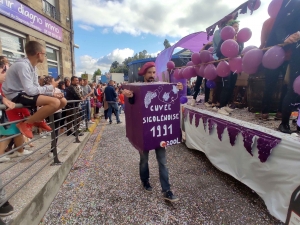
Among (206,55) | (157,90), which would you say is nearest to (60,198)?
(157,90)

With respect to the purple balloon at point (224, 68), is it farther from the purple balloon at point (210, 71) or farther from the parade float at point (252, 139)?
the purple balloon at point (210, 71)

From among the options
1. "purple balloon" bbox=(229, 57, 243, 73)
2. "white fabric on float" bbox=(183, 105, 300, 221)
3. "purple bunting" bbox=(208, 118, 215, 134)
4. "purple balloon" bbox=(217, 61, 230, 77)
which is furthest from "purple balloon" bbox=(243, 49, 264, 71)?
"purple bunting" bbox=(208, 118, 215, 134)

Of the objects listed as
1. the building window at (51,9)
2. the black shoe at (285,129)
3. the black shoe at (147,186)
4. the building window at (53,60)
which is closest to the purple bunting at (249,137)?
the black shoe at (285,129)

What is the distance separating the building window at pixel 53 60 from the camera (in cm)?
894

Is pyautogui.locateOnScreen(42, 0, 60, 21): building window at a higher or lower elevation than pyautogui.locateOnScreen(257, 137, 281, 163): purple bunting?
higher

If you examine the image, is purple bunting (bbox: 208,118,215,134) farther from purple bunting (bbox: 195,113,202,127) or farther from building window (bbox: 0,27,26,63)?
building window (bbox: 0,27,26,63)

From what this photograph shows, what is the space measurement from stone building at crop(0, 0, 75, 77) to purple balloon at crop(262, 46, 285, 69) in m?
7.18

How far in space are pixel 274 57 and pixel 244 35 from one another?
1.51 meters

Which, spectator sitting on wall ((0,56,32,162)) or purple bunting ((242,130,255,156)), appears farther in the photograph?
purple bunting ((242,130,255,156))

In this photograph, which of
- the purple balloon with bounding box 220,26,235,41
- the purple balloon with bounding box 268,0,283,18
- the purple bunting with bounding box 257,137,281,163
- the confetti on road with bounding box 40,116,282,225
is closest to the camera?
the purple bunting with bounding box 257,137,281,163

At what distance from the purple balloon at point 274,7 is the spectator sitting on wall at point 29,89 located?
10.5 ft

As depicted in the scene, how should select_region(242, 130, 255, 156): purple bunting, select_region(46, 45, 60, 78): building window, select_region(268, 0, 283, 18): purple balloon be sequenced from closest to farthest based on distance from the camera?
select_region(242, 130, 255, 156): purple bunting, select_region(268, 0, 283, 18): purple balloon, select_region(46, 45, 60, 78): building window

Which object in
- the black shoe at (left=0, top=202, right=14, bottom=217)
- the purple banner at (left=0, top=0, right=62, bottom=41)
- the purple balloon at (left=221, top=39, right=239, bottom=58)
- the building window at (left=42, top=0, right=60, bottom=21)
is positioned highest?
the building window at (left=42, top=0, right=60, bottom=21)

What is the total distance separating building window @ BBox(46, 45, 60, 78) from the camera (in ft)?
29.3
